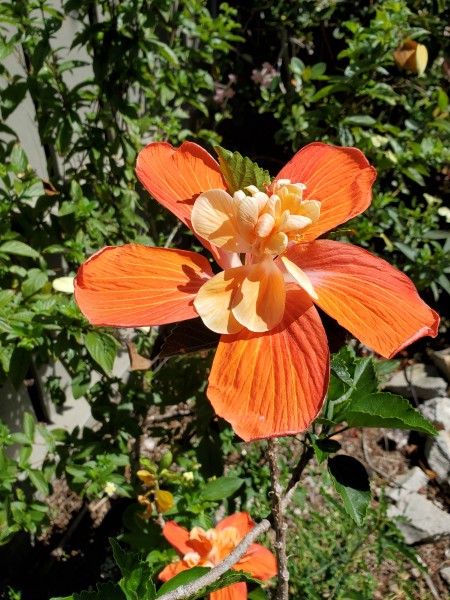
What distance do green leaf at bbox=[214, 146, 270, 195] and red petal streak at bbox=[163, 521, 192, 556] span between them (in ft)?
2.83

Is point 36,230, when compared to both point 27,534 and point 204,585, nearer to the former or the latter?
point 27,534

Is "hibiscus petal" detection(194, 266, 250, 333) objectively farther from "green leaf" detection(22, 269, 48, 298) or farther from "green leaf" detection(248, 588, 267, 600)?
"green leaf" detection(22, 269, 48, 298)

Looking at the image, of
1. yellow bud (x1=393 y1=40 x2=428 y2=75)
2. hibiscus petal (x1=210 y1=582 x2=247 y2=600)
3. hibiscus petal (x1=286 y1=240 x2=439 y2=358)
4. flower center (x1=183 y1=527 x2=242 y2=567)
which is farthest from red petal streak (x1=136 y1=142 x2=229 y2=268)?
yellow bud (x1=393 y1=40 x2=428 y2=75)

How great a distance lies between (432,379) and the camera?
2.77m

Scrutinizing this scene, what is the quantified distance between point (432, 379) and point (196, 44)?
235 centimetres

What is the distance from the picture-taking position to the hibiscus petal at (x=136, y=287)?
1.76ft

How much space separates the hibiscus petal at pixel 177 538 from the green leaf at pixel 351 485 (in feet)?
1.89

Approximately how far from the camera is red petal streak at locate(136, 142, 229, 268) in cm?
63

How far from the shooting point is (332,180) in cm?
65

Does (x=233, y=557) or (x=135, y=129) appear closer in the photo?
(x=233, y=557)

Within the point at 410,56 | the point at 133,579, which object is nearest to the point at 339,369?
the point at 133,579

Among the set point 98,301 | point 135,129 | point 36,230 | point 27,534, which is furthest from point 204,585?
point 27,534

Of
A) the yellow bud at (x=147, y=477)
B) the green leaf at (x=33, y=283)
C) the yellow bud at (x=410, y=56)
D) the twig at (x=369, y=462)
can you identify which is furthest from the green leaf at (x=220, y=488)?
the yellow bud at (x=410, y=56)

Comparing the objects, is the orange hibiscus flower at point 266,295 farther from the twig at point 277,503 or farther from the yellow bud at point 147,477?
the yellow bud at point 147,477
